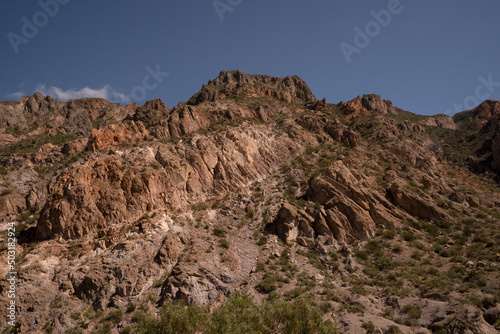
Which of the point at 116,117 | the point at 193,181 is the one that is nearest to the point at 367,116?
the point at 193,181

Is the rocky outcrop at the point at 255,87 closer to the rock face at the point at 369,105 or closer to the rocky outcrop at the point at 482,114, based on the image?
the rock face at the point at 369,105

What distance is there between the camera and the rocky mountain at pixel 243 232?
72.1ft

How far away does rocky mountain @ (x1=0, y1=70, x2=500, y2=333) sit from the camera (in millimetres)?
21984

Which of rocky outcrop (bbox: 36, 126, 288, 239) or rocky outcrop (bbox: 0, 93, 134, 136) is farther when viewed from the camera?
rocky outcrop (bbox: 0, 93, 134, 136)

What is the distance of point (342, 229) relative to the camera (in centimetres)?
3231

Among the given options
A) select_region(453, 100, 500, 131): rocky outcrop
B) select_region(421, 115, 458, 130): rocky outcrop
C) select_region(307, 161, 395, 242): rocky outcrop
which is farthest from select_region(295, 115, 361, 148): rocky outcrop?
select_region(453, 100, 500, 131): rocky outcrop

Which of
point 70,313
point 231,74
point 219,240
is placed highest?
point 231,74

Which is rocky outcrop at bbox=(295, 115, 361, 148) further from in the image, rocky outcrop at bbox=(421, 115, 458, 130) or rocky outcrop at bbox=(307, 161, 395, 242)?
rocky outcrop at bbox=(421, 115, 458, 130)

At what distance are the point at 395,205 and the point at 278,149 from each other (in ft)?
Answer: 58.5

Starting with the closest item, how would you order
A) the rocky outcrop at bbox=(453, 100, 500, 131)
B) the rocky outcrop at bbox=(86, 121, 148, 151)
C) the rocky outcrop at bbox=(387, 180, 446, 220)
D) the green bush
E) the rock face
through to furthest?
the green bush, the rocky outcrop at bbox=(387, 180, 446, 220), the rocky outcrop at bbox=(86, 121, 148, 151), the rock face, the rocky outcrop at bbox=(453, 100, 500, 131)

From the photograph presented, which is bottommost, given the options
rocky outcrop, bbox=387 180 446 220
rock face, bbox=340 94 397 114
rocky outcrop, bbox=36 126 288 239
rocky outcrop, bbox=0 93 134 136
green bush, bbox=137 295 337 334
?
green bush, bbox=137 295 337 334

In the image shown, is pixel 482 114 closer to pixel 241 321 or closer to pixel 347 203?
pixel 347 203

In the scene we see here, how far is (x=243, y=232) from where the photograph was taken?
32.4m

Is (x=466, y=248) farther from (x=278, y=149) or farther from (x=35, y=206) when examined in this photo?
(x=35, y=206)
